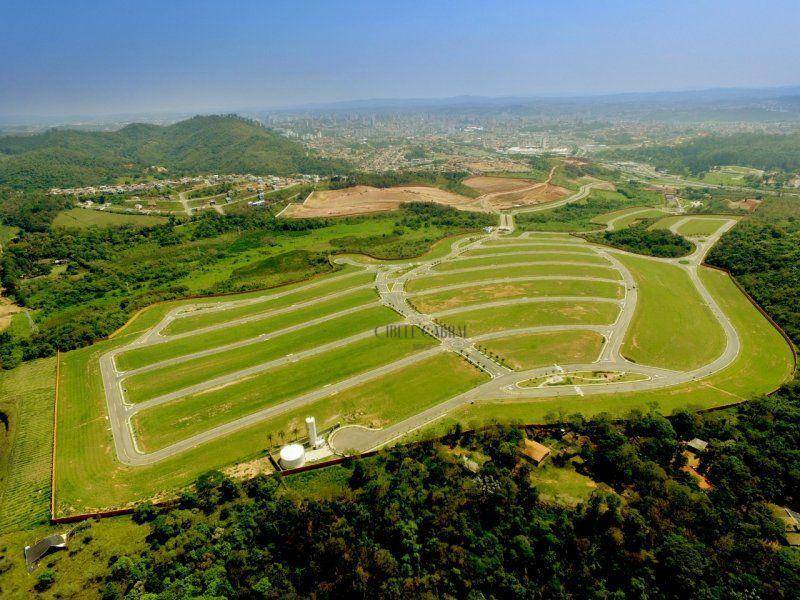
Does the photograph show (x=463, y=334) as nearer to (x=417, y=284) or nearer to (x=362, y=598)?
(x=417, y=284)

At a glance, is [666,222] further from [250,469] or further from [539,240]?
[250,469]

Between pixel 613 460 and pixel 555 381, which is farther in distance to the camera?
pixel 555 381

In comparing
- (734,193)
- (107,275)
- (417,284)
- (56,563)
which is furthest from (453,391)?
(734,193)

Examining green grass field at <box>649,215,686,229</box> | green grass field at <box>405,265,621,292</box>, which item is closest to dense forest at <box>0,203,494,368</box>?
green grass field at <box>405,265,621,292</box>

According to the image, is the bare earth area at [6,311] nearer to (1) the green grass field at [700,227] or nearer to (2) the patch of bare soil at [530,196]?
(2) the patch of bare soil at [530,196]

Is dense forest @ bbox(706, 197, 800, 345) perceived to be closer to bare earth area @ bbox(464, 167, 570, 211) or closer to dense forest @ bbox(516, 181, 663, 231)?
dense forest @ bbox(516, 181, 663, 231)
